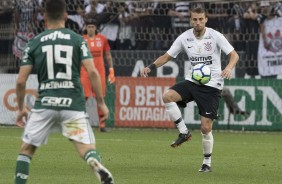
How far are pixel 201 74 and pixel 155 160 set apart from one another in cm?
173

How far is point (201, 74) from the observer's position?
12383 millimetres

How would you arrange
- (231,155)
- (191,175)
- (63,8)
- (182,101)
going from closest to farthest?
(63,8) → (191,175) → (182,101) → (231,155)

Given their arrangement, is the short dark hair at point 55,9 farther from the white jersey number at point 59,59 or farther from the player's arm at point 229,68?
the player's arm at point 229,68

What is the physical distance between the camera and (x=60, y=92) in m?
8.27

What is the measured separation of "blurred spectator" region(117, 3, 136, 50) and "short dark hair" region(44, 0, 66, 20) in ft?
43.2

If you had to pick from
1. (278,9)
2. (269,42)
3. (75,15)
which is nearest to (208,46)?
(269,42)

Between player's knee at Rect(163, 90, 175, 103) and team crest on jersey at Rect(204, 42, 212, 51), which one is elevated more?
team crest on jersey at Rect(204, 42, 212, 51)

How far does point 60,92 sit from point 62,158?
16.9 ft

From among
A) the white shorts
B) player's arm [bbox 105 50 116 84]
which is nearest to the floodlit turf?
player's arm [bbox 105 50 116 84]

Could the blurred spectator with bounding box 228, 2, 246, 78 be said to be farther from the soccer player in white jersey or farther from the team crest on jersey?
the team crest on jersey

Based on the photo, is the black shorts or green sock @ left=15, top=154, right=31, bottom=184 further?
the black shorts

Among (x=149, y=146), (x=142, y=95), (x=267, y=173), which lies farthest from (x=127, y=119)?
(x=267, y=173)

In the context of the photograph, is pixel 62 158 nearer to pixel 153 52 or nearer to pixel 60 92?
pixel 60 92

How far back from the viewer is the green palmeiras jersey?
324 inches
